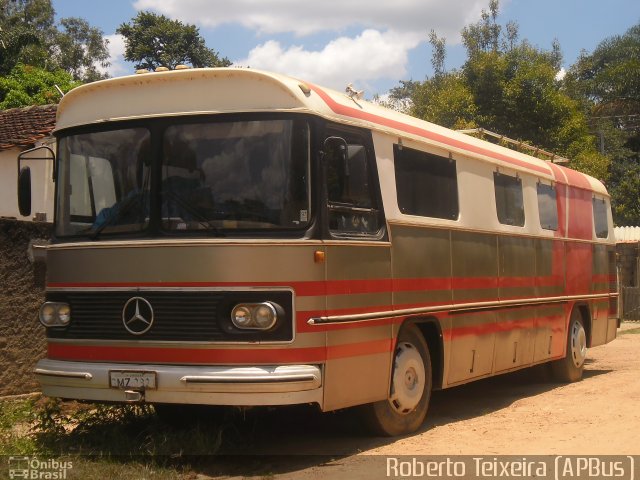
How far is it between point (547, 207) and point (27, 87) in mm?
25552

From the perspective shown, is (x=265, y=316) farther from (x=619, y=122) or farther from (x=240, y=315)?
(x=619, y=122)

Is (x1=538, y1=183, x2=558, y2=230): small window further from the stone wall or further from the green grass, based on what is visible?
the stone wall

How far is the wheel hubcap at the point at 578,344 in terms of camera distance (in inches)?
525

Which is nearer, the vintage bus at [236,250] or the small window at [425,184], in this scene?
the vintage bus at [236,250]

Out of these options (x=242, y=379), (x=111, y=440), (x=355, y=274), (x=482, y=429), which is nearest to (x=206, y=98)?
(x=355, y=274)

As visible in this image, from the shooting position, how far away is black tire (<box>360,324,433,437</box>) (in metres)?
8.16

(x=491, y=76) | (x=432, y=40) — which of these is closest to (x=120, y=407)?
(x=491, y=76)

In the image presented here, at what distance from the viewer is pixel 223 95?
286 inches

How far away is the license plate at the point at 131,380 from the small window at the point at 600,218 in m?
9.42

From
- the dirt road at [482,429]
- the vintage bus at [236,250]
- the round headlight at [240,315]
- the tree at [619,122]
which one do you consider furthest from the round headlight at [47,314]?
the tree at [619,122]

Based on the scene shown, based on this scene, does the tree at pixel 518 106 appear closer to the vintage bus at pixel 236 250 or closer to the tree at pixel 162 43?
the tree at pixel 162 43

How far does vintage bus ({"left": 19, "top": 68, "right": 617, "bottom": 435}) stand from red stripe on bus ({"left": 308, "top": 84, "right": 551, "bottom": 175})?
0.10 feet

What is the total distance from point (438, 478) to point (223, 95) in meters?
3.34

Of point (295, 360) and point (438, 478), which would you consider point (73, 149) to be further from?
point (438, 478)
